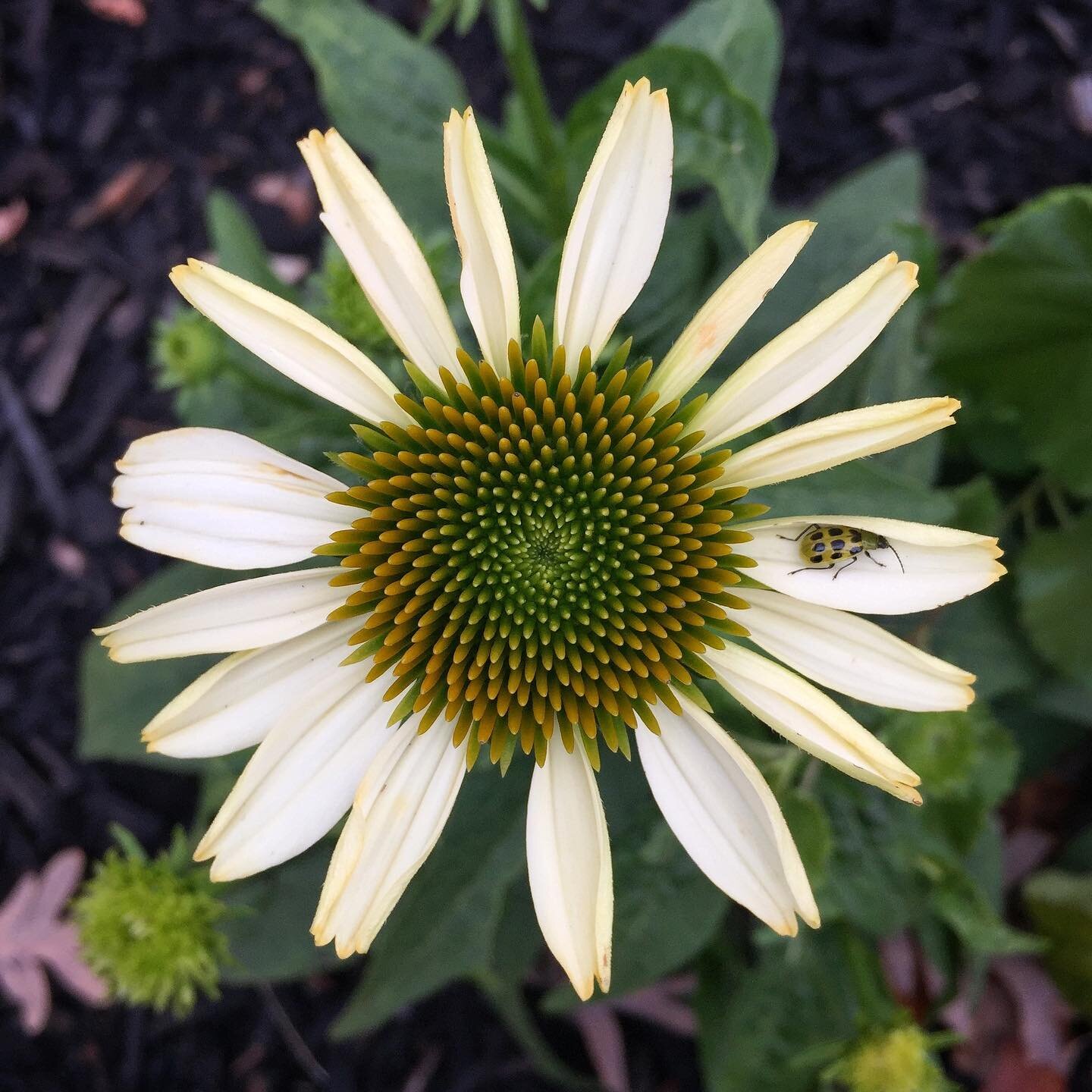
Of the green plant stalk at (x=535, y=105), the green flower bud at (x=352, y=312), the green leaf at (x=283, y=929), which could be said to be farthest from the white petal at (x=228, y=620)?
the green plant stalk at (x=535, y=105)

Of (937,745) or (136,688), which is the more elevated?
(937,745)

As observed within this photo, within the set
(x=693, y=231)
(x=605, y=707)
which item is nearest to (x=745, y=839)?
(x=605, y=707)

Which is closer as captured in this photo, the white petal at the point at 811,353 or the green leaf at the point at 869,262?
the white petal at the point at 811,353

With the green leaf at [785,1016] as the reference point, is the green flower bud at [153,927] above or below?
above

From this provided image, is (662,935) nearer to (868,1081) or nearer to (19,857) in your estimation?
(868,1081)

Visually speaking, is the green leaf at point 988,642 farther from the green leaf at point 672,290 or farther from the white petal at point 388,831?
the white petal at point 388,831

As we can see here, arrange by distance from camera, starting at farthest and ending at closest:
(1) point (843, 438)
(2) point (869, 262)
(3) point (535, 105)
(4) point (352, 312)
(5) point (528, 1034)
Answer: (5) point (528, 1034)
(2) point (869, 262)
(3) point (535, 105)
(4) point (352, 312)
(1) point (843, 438)

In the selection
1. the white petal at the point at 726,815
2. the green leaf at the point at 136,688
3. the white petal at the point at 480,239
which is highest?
the white petal at the point at 480,239

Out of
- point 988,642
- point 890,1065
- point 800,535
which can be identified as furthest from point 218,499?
point 988,642

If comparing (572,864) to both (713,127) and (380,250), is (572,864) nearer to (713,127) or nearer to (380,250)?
(380,250)
